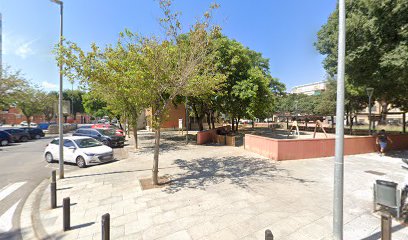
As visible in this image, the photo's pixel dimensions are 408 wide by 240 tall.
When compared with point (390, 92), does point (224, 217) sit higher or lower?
lower

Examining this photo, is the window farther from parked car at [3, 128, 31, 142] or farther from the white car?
parked car at [3, 128, 31, 142]

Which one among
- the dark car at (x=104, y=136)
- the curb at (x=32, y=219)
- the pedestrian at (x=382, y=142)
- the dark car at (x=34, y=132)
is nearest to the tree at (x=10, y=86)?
the dark car at (x=34, y=132)

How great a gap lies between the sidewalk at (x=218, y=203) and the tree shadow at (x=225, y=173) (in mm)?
37

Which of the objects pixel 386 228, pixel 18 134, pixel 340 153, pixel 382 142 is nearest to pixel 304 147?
pixel 382 142

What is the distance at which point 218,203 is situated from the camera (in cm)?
552

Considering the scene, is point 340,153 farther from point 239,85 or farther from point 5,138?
point 5,138

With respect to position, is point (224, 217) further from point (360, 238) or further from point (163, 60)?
point (163, 60)

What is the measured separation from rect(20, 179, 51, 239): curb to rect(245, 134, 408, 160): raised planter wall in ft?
31.4

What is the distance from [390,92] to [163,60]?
48.4 ft

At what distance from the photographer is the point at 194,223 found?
4.53m

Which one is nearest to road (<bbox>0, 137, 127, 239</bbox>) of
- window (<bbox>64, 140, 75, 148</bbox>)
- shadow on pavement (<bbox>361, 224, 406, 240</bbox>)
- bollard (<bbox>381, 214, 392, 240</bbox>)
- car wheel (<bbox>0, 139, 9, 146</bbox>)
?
window (<bbox>64, 140, 75, 148</bbox>)

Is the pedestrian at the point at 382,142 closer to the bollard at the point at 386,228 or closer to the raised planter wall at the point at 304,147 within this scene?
the raised planter wall at the point at 304,147

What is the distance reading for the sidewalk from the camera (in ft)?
13.9

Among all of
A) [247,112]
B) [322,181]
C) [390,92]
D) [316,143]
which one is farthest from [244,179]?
[390,92]
